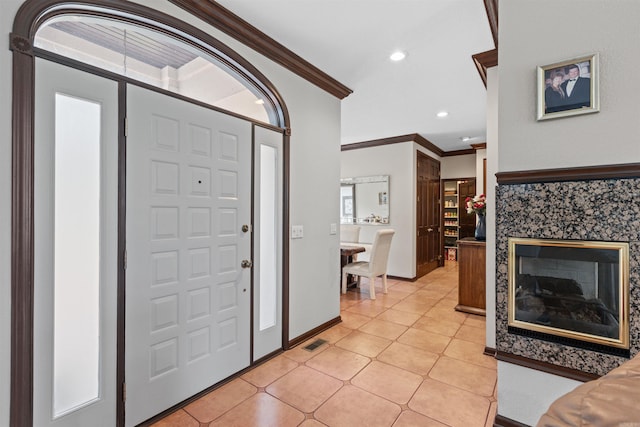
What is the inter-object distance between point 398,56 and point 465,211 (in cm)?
555

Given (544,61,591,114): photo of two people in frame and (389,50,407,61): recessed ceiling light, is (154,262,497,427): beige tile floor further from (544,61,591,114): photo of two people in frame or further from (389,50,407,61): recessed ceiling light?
(389,50,407,61): recessed ceiling light

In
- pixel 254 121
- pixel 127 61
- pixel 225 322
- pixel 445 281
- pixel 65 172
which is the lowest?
pixel 445 281

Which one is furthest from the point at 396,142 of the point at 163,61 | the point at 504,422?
the point at 504,422

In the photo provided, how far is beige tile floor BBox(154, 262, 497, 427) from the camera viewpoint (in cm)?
187

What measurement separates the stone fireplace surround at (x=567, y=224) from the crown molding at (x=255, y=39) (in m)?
2.04

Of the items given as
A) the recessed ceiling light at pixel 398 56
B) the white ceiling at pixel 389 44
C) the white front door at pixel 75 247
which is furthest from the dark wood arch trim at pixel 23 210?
the recessed ceiling light at pixel 398 56

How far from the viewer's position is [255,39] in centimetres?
239

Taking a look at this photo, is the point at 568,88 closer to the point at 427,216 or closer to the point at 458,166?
the point at 427,216

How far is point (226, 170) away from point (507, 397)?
91.1 inches

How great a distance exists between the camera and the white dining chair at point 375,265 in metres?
4.39

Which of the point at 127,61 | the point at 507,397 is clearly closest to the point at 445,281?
the point at 507,397

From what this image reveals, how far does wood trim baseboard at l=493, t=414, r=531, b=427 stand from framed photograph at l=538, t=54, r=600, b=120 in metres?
1.67
